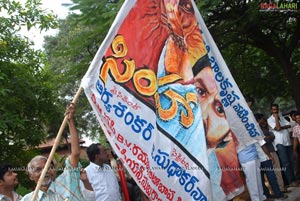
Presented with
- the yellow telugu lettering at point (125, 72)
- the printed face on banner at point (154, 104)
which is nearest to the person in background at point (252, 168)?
the printed face on banner at point (154, 104)

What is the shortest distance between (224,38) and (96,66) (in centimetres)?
665

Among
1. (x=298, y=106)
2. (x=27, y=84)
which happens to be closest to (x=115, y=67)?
(x=27, y=84)

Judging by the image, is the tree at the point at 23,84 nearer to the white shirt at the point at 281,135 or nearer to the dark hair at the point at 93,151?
the dark hair at the point at 93,151

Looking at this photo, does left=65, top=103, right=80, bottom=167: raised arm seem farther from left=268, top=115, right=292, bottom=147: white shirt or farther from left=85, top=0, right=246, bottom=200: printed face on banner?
left=268, top=115, right=292, bottom=147: white shirt

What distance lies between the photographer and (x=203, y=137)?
11.5 feet

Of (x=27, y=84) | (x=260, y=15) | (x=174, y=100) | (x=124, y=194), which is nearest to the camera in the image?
(x=174, y=100)

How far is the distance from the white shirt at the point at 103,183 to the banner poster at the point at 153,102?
4.29ft

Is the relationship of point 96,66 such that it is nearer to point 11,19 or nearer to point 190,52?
point 190,52

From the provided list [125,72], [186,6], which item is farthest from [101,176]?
[186,6]

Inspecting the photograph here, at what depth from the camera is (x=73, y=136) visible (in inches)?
128

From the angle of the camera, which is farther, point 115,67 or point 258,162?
point 258,162

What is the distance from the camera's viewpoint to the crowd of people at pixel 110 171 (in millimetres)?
3363

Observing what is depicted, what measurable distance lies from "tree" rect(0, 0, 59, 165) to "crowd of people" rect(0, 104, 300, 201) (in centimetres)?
165

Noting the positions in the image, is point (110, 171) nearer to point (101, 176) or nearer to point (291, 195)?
point (101, 176)
